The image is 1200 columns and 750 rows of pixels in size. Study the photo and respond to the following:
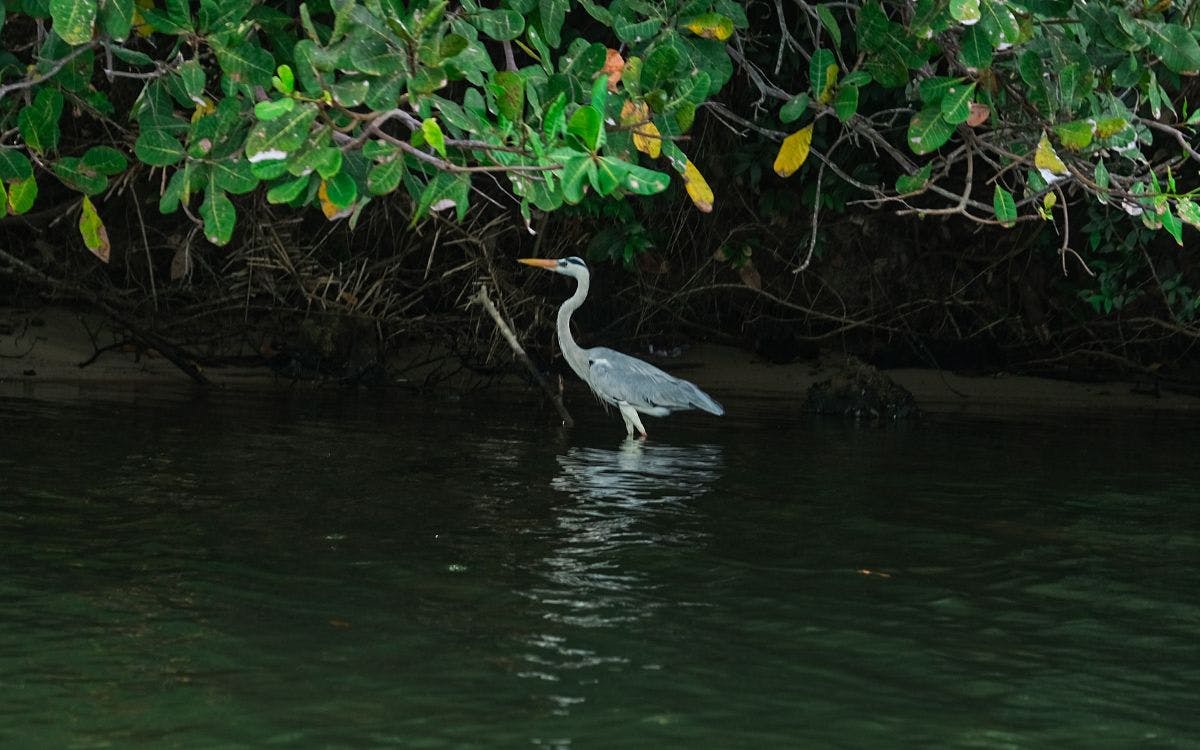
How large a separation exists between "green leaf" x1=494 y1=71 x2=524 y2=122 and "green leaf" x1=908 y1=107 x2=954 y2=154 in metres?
1.71

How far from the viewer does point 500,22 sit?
5.32 metres

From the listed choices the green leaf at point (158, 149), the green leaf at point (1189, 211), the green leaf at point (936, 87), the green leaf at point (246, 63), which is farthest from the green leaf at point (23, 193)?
the green leaf at point (1189, 211)

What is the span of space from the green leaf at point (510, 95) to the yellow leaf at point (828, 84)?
1717 millimetres

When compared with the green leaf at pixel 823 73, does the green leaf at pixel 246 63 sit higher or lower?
lower

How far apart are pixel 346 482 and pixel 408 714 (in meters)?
3.63

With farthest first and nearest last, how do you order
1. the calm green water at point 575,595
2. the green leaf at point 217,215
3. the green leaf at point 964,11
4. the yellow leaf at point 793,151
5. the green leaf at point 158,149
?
the yellow leaf at point 793,151
the green leaf at point 964,11
the green leaf at point 158,149
the green leaf at point 217,215
the calm green water at point 575,595

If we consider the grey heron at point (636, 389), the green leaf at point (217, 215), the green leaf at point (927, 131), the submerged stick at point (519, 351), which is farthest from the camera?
the grey heron at point (636, 389)

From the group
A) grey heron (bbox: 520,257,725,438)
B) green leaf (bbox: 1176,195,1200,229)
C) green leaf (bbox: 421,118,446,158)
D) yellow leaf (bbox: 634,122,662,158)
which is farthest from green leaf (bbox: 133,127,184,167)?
grey heron (bbox: 520,257,725,438)

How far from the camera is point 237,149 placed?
5.14m

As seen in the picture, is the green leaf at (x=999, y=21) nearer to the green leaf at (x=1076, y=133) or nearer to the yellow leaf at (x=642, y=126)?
the green leaf at (x=1076, y=133)

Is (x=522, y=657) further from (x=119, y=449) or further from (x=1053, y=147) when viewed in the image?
(x=119, y=449)

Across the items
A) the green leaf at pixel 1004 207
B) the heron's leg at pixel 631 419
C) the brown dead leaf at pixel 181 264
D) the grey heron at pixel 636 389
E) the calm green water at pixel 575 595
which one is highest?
the green leaf at pixel 1004 207

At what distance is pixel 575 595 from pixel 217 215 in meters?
1.55

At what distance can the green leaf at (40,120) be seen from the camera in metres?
5.41
